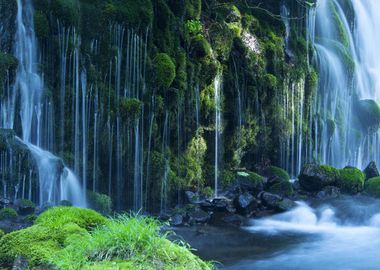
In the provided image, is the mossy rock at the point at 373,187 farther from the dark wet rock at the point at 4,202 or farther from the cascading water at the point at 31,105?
the dark wet rock at the point at 4,202

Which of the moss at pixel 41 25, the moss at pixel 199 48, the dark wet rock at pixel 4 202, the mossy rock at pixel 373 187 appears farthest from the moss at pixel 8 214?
the mossy rock at pixel 373 187

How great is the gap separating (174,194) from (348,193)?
6.90m

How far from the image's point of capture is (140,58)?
16.3 metres

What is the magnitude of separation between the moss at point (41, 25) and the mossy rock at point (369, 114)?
17.9 metres

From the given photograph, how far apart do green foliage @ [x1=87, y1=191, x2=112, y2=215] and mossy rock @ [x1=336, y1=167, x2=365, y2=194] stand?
957 cm

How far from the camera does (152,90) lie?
54.0ft

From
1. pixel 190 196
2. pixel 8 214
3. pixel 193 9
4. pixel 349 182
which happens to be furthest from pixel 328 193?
pixel 8 214

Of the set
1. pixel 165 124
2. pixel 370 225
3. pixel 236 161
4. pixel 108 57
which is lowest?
pixel 370 225

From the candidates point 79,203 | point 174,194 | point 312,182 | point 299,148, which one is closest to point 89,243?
point 79,203

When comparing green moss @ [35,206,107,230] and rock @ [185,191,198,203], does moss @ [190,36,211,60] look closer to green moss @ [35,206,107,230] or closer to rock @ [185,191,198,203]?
rock @ [185,191,198,203]

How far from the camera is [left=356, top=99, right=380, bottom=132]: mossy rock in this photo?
2731cm

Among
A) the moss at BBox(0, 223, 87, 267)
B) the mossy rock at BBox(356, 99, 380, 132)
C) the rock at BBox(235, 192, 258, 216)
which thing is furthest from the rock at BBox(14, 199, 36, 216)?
the mossy rock at BBox(356, 99, 380, 132)

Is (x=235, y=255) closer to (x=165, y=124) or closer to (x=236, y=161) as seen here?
(x=165, y=124)

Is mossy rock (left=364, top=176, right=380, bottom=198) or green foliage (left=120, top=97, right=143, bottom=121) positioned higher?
green foliage (left=120, top=97, right=143, bottom=121)
